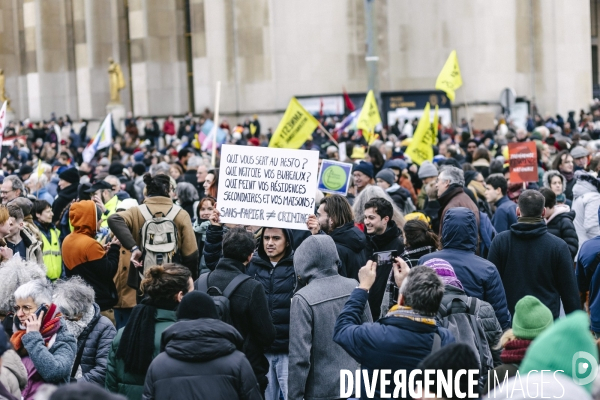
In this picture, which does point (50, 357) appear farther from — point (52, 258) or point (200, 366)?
point (52, 258)

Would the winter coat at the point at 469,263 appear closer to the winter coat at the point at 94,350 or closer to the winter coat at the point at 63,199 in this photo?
the winter coat at the point at 94,350

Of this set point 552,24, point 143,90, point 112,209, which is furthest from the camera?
point 143,90

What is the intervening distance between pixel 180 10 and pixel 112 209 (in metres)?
30.6

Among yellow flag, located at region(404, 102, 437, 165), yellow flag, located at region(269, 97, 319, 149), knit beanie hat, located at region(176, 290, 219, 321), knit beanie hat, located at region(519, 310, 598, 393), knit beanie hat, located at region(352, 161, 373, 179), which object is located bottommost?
knit beanie hat, located at region(176, 290, 219, 321)

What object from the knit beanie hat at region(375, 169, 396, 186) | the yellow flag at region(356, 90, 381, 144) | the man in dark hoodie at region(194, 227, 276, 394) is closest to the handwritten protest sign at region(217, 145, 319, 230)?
the man in dark hoodie at region(194, 227, 276, 394)

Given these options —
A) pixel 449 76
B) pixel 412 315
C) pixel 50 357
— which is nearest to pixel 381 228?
pixel 412 315

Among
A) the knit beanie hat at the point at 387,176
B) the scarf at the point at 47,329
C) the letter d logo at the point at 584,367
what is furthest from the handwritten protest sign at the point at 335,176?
the letter d logo at the point at 584,367

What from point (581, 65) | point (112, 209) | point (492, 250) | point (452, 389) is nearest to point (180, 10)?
point (581, 65)

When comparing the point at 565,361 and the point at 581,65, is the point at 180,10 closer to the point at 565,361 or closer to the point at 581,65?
the point at 581,65

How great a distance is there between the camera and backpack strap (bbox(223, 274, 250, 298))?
21.5 ft

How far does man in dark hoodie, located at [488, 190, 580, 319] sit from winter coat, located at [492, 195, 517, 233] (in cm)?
262

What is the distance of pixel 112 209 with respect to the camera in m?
11.1

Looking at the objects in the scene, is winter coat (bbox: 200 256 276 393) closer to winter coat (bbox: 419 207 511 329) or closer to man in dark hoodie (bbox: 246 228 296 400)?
man in dark hoodie (bbox: 246 228 296 400)

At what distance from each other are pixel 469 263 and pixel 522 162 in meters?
5.75
